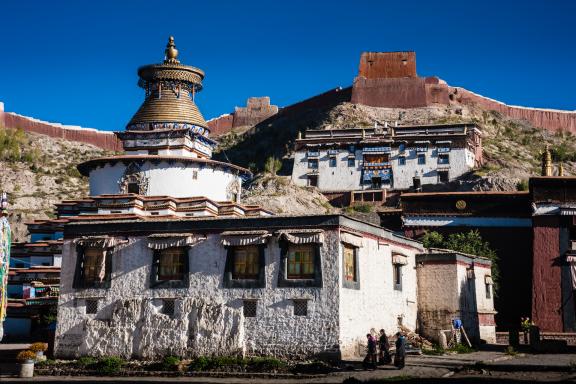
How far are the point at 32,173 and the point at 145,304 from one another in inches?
2394

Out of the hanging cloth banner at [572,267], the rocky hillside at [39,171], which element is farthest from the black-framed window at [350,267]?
the rocky hillside at [39,171]

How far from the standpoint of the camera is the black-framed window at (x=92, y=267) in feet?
92.3

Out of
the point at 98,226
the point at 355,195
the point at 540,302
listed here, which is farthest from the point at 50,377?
the point at 355,195

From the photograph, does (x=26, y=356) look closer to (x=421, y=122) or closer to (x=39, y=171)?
(x=39, y=171)

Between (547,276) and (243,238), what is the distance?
18.6 meters

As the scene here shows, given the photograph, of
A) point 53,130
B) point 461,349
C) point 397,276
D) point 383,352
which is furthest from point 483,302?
point 53,130

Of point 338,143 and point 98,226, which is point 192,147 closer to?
point 98,226

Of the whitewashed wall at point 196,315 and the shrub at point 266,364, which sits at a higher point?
the whitewashed wall at point 196,315

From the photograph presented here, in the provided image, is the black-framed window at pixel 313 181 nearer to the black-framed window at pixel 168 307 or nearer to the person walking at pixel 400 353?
the black-framed window at pixel 168 307

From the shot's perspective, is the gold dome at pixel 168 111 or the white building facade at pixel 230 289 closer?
the white building facade at pixel 230 289

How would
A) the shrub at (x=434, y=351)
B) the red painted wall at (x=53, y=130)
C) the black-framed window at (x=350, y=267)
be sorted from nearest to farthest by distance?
the black-framed window at (x=350, y=267), the shrub at (x=434, y=351), the red painted wall at (x=53, y=130)

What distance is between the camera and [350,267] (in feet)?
86.3

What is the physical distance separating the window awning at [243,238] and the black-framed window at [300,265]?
0.71 m

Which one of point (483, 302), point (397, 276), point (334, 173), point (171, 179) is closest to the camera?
point (397, 276)
